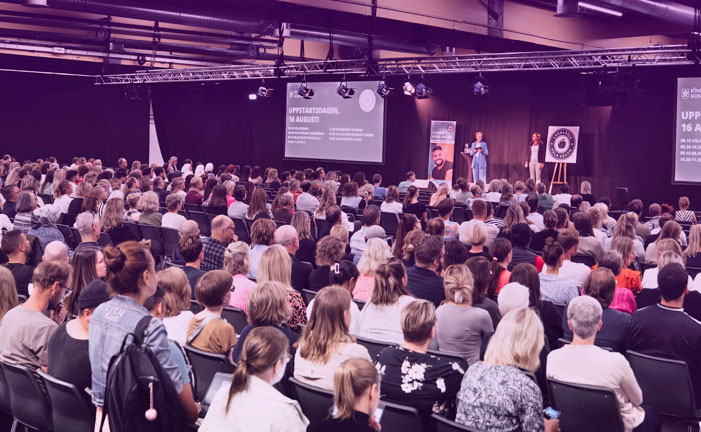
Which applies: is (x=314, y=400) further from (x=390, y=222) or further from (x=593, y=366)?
(x=390, y=222)

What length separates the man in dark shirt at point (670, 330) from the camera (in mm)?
4422

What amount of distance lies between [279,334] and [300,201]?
852 cm

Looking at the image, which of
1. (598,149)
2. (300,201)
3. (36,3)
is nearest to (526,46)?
Result: (598,149)

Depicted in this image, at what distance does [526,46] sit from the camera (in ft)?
58.3

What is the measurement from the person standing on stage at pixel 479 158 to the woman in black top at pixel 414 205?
8.87 meters

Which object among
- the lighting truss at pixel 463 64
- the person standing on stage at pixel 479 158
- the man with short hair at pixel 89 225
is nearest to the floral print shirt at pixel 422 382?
the man with short hair at pixel 89 225

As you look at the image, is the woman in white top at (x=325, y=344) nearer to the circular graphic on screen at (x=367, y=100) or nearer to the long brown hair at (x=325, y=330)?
the long brown hair at (x=325, y=330)

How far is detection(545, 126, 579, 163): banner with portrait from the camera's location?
59.5 feet

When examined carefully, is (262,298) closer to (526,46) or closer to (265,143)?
(526,46)

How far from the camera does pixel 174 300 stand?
173 inches

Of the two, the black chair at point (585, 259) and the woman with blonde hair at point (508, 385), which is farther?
the black chair at point (585, 259)

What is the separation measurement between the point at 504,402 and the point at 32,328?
2.45m

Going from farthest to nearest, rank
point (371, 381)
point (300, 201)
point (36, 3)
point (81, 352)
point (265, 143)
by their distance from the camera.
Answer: point (265, 143) → point (36, 3) → point (300, 201) → point (81, 352) → point (371, 381)

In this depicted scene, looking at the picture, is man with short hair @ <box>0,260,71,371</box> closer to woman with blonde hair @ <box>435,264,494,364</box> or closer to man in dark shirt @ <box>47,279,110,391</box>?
man in dark shirt @ <box>47,279,110,391</box>
